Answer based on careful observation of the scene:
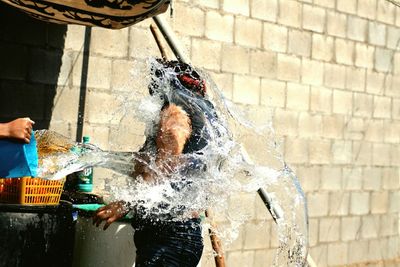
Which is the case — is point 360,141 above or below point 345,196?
above

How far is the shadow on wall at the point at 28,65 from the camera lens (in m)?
5.48

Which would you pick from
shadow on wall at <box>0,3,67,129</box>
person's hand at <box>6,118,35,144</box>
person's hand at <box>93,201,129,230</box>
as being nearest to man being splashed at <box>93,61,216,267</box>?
person's hand at <box>93,201,129,230</box>

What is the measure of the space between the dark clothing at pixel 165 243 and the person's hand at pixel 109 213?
0.13 meters

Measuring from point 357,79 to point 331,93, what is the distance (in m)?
0.53

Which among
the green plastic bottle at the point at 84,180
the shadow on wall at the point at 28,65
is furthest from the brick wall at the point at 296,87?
the green plastic bottle at the point at 84,180

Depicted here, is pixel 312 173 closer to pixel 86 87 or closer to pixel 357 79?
pixel 357 79

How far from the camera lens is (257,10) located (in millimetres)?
7438

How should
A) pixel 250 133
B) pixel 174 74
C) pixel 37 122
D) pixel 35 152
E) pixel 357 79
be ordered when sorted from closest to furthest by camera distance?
1. pixel 35 152
2. pixel 174 74
3. pixel 37 122
4. pixel 250 133
5. pixel 357 79

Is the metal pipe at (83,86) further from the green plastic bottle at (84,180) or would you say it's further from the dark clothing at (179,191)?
the dark clothing at (179,191)

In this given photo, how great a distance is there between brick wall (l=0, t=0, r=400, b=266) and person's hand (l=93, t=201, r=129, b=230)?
1.48 metres

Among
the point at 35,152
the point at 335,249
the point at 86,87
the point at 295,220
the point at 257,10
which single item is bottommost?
the point at 335,249

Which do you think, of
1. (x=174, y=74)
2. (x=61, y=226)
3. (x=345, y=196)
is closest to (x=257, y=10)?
(x=345, y=196)

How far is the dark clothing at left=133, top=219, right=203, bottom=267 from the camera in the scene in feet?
14.3

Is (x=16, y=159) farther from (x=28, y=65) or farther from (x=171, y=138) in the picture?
(x=28, y=65)
